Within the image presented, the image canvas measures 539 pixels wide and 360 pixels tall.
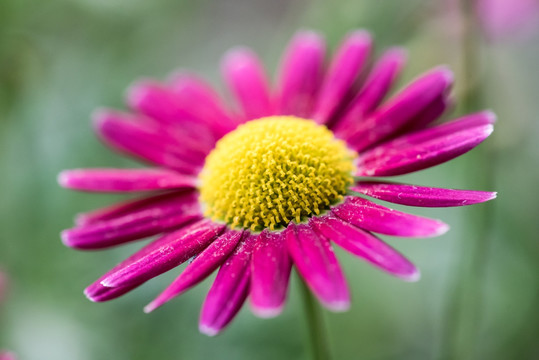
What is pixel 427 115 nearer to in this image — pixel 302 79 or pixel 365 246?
pixel 302 79

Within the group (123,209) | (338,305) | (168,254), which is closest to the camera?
(338,305)

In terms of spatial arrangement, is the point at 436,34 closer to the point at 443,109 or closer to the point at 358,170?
the point at 443,109

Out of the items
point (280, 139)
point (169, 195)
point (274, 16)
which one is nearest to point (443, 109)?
point (280, 139)

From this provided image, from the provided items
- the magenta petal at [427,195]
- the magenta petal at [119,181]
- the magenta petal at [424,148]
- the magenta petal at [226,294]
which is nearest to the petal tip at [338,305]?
the magenta petal at [226,294]

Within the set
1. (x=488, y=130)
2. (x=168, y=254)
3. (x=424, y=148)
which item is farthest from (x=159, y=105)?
(x=488, y=130)

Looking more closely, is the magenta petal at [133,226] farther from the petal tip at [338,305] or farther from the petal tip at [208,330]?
the petal tip at [338,305]

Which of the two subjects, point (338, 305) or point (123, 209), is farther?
point (123, 209)
